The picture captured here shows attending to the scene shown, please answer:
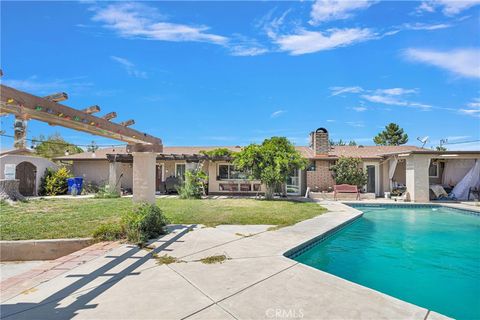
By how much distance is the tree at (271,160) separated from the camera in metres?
16.2

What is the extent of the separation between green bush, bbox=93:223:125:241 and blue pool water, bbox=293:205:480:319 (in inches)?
171

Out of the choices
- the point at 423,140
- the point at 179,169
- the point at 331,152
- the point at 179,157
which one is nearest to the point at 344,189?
the point at 331,152

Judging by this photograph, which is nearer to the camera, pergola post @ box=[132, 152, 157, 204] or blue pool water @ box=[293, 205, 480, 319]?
blue pool water @ box=[293, 205, 480, 319]

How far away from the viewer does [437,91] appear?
21844mm

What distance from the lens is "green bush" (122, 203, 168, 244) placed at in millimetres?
6461

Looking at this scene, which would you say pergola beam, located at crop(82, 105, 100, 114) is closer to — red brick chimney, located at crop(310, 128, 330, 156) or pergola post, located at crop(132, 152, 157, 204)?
pergola post, located at crop(132, 152, 157, 204)

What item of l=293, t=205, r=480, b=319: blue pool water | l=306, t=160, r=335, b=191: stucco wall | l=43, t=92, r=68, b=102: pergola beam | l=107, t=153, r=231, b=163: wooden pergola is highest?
l=43, t=92, r=68, b=102: pergola beam

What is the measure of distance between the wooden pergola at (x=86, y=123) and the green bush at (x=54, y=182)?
51.2 ft

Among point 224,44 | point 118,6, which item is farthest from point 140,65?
point 118,6

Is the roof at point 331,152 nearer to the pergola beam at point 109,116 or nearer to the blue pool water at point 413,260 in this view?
the blue pool water at point 413,260

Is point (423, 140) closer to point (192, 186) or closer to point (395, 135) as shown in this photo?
point (192, 186)

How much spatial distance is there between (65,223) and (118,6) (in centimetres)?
743

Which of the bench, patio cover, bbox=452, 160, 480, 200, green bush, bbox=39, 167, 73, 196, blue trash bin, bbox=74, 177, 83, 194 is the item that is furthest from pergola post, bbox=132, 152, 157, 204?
patio cover, bbox=452, 160, 480, 200

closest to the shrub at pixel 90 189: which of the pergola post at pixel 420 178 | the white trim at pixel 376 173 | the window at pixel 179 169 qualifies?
the window at pixel 179 169
